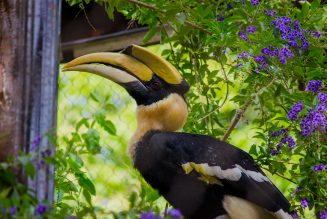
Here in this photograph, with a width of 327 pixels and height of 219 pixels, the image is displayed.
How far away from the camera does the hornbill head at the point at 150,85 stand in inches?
79.3

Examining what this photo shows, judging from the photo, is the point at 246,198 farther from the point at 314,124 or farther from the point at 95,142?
the point at 95,142

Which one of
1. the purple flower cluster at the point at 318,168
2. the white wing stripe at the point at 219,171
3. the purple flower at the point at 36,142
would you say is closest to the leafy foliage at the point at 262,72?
the purple flower cluster at the point at 318,168

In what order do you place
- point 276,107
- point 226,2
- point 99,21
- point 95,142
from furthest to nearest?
point 99,21 < point 276,107 < point 226,2 < point 95,142

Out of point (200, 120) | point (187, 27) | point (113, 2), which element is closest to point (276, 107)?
point (200, 120)

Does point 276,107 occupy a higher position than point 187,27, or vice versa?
point 187,27

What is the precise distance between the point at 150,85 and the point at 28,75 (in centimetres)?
78

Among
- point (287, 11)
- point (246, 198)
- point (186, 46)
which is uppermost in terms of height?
point (287, 11)

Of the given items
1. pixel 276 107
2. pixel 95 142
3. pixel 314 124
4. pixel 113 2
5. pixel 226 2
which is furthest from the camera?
pixel 276 107

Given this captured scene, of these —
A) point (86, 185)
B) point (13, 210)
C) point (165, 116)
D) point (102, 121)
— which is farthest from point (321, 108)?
point (13, 210)

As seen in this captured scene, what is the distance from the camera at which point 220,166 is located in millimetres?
1868

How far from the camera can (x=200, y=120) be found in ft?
7.11

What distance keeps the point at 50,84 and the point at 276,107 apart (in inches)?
43.6

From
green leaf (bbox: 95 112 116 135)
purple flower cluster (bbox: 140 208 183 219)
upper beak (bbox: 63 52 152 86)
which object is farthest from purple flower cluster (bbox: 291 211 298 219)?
purple flower cluster (bbox: 140 208 183 219)

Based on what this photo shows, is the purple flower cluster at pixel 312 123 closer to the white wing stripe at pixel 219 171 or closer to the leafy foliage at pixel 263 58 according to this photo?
the leafy foliage at pixel 263 58
